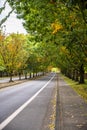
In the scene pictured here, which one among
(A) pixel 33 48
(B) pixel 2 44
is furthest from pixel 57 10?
(A) pixel 33 48

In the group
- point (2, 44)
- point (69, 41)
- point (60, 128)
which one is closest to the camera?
point (60, 128)

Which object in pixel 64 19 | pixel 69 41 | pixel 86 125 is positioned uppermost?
pixel 64 19

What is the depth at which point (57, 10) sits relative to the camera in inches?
851

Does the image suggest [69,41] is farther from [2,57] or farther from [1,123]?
[2,57]

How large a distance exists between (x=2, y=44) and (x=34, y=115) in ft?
133

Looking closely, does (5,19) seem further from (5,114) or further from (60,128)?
(60,128)

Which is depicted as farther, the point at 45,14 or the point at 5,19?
the point at 45,14

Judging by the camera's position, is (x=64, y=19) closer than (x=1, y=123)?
No

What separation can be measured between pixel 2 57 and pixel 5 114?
133 feet

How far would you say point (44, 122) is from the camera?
12.5m

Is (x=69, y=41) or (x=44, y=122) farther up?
(x=69, y=41)

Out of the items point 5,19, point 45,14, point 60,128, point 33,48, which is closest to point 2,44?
point 33,48

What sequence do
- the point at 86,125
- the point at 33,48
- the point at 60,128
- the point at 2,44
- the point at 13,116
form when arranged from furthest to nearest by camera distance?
the point at 33,48 < the point at 2,44 < the point at 13,116 < the point at 86,125 < the point at 60,128

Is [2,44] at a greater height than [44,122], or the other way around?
[2,44]
